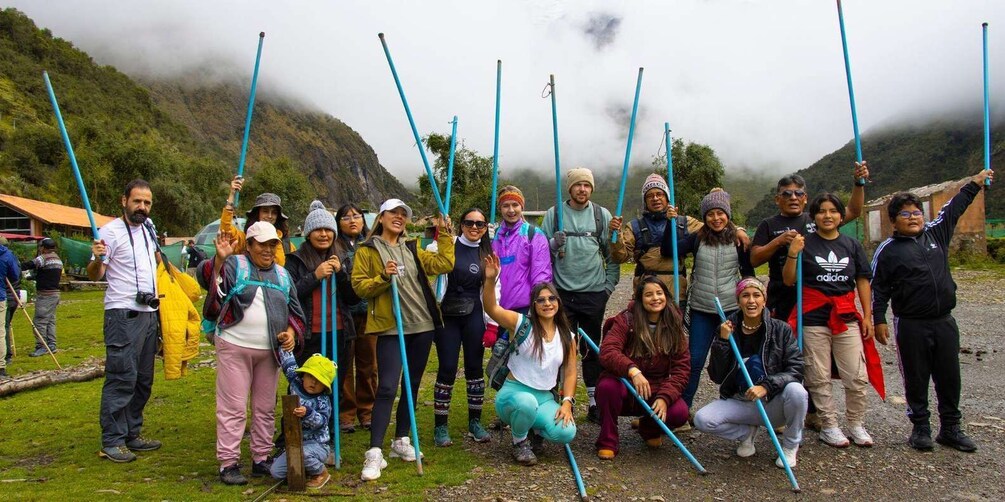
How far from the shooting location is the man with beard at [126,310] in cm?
530

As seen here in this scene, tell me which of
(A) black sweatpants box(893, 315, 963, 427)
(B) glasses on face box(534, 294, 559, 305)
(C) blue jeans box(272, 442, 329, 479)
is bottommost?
(C) blue jeans box(272, 442, 329, 479)

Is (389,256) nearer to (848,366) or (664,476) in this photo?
(664,476)

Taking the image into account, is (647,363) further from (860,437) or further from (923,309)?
(923,309)

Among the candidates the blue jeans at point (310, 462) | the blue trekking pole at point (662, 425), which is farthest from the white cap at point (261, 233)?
the blue trekking pole at point (662, 425)

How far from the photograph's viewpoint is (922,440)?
214 inches

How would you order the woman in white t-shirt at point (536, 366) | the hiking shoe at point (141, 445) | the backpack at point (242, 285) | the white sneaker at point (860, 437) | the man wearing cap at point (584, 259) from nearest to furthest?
the backpack at point (242, 285), the woman in white t-shirt at point (536, 366), the white sneaker at point (860, 437), the hiking shoe at point (141, 445), the man wearing cap at point (584, 259)

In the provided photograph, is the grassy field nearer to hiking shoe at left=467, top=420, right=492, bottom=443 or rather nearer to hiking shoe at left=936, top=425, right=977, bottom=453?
hiking shoe at left=467, top=420, right=492, bottom=443

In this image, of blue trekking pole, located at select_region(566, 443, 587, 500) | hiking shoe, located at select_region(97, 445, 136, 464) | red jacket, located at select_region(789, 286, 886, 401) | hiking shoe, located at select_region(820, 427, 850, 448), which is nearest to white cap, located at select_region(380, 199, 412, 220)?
blue trekking pole, located at select_region(566, 443, 587, 500)

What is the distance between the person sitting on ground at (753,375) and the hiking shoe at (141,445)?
475cm

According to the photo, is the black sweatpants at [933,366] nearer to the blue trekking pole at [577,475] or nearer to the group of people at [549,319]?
the group of people at [549,319]

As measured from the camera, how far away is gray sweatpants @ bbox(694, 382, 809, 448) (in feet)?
16.6

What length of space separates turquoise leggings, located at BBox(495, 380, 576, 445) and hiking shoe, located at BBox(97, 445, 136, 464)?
3123mm

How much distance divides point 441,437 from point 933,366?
4.35 metres

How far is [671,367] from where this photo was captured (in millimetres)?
5438
